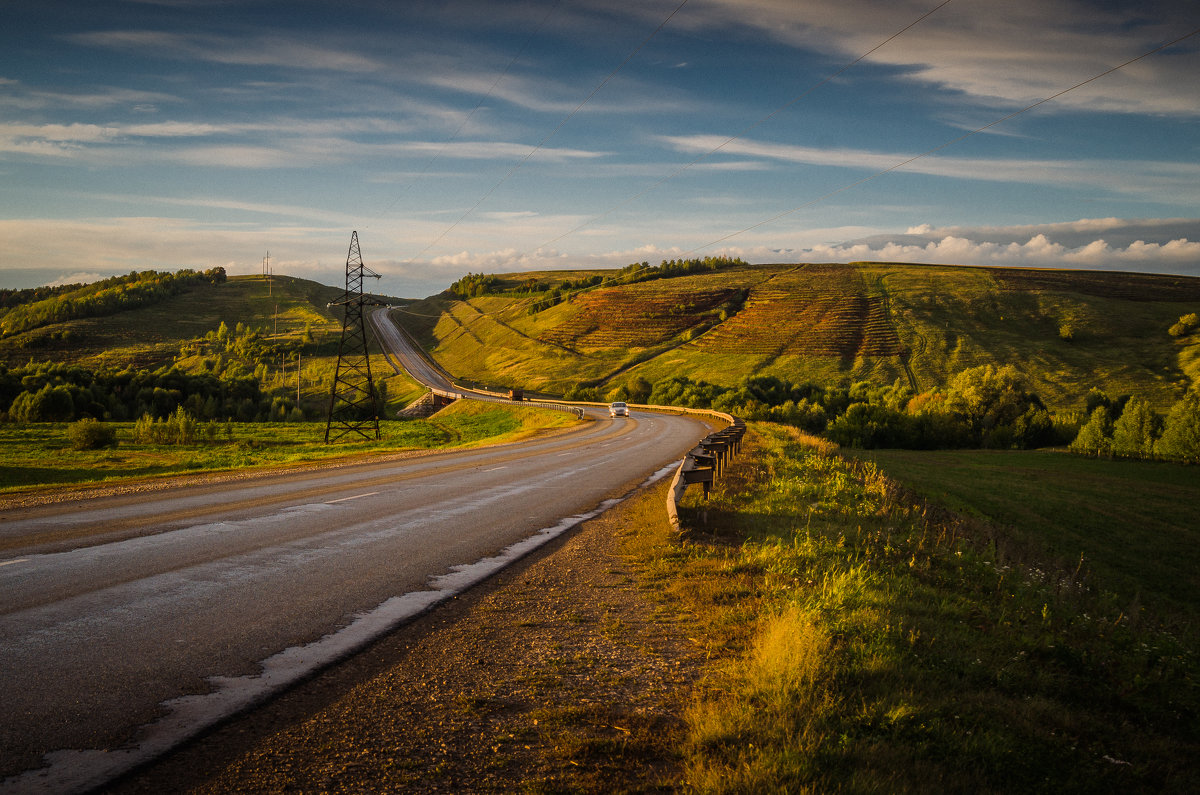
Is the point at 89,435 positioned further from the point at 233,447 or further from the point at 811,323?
the point at 811,323

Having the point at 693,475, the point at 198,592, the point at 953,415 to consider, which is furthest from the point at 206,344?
the point at 198,592

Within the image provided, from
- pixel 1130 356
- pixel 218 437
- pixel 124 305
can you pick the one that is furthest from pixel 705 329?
pixel 124 305

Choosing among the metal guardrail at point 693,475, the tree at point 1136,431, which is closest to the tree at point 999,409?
the tree at point 1136,431

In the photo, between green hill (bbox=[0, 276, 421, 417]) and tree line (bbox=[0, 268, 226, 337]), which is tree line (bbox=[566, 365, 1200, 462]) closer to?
green hill (bbox=[0, 276, 421, 417])

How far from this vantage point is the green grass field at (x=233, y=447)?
72.7 feet

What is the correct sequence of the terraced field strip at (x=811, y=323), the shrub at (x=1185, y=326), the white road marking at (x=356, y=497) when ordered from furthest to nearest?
the terraced field strip at (x=811, y=323)
the shrub at (x=1185, y=326)
the white road marking at (x=356, y=497)

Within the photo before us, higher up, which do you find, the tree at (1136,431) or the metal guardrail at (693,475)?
the metal guardrail at (693,475)

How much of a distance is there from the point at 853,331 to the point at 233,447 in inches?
3703

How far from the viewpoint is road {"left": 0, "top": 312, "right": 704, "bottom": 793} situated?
13.5 ft

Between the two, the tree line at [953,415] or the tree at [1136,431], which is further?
the tree line at [953,415]

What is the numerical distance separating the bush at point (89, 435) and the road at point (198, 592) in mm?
29841

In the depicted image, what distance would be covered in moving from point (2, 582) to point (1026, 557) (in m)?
21.2

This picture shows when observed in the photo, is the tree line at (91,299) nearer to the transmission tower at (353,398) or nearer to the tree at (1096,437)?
the transmission tower at (353,398)

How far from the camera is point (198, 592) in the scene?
271 inches
